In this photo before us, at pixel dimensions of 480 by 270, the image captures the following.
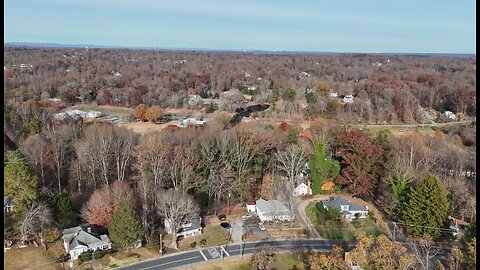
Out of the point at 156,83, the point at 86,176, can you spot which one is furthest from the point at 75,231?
the point at 156,83

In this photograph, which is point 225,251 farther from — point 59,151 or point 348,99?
point 348,99

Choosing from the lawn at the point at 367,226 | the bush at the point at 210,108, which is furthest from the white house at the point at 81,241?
the bush at the point at 210,108

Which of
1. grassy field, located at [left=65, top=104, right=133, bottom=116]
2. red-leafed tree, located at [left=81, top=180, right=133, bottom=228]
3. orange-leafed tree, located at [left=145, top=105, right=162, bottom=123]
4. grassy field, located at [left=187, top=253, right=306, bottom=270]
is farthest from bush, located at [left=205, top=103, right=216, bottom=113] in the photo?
grassy field, located at [left=187, top=253, right=306, bottom=270]

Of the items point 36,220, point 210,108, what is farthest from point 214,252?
point 210,108

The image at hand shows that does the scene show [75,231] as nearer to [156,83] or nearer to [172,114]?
[172,114]

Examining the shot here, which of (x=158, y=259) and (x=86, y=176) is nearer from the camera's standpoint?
(x=158, y=259)

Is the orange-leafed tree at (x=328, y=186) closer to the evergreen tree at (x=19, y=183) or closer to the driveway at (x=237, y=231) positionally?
the driveway at (x=237, y=231)
